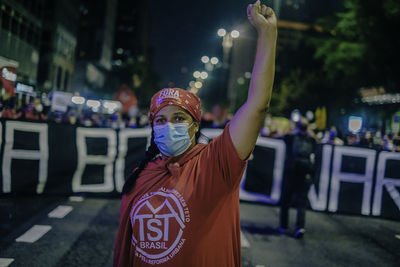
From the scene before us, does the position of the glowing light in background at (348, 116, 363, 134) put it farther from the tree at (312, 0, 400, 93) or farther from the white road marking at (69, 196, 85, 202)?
the white road marking at (69, 196, 85, 202)

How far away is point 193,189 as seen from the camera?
187 centimetres

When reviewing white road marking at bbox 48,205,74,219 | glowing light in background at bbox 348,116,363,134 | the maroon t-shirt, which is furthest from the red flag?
glowing light in background at bbox 348,116,363,134

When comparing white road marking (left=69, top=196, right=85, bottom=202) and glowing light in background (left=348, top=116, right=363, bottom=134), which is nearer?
white road marking (left=69, top=196, right=85, bottom=202)

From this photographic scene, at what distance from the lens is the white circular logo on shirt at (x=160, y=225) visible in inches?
73.4

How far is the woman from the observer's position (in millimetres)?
1712

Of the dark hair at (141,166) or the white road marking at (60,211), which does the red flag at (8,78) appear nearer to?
the white road marking at (60,211)

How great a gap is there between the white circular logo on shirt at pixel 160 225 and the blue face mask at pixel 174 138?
11.3 inches

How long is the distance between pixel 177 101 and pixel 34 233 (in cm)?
409

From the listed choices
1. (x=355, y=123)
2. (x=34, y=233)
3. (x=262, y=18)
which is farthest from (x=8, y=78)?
(x=355, y=123)

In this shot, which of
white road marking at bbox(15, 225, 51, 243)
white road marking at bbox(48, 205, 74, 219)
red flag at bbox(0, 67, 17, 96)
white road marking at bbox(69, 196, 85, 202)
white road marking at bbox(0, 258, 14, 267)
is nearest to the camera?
white road marking at bbox(0, 258, 14, 267)

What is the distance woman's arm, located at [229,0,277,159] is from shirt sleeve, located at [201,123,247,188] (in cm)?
4

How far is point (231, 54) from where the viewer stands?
122 metres

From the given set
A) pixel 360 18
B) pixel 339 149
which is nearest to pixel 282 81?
pixel 360 18

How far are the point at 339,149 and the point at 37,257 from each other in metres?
6.21
